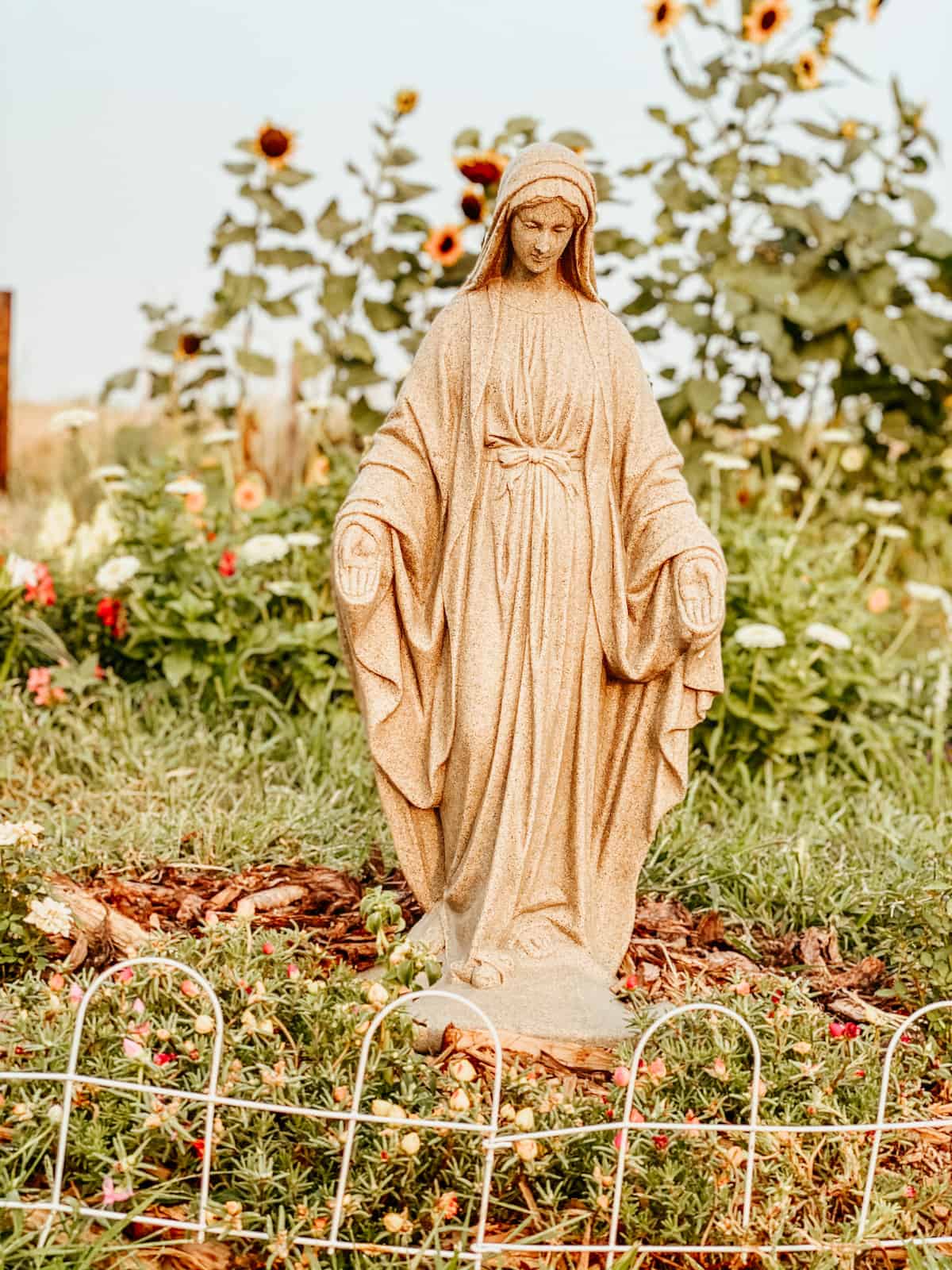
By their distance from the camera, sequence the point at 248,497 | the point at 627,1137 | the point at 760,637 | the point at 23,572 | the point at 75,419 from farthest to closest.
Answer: the point at 248,497
the point at 75,419
the point at 23,572
the point at 760,637
the point at 627,1137

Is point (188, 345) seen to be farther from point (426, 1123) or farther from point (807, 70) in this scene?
point (426, 1123)

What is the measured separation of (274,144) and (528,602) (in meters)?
4.36

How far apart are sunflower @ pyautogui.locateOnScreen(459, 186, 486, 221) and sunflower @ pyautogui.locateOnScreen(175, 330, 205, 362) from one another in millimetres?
1565

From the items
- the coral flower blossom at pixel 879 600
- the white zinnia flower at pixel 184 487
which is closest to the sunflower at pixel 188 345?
the white zinnia flower at pixel 184 487

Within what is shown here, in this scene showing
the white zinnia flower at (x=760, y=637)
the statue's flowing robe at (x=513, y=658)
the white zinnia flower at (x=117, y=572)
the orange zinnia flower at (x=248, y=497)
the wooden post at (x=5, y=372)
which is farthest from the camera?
the wooden post at (x=5, y=372)

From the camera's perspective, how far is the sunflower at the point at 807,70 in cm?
707


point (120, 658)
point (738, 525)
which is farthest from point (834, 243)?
point (120, 658)

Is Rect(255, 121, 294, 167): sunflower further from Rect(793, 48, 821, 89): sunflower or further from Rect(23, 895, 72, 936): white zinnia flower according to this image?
Rect(23, 895, 72, 936): white zinnia flower

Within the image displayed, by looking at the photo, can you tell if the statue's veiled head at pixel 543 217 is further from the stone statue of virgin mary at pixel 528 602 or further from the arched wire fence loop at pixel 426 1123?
the arched wire fence loop at pixel 426 1123

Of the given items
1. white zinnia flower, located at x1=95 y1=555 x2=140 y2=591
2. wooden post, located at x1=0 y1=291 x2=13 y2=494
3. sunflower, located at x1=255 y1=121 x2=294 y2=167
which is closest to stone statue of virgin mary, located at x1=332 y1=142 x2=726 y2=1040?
white zinnia flower, located at x1=95 y1=555 x2=140 y2=591

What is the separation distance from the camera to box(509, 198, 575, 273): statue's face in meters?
3.37

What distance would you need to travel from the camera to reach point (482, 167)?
6652mm

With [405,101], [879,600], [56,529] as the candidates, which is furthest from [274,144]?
[879,600]

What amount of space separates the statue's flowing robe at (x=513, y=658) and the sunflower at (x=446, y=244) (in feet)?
11.2
